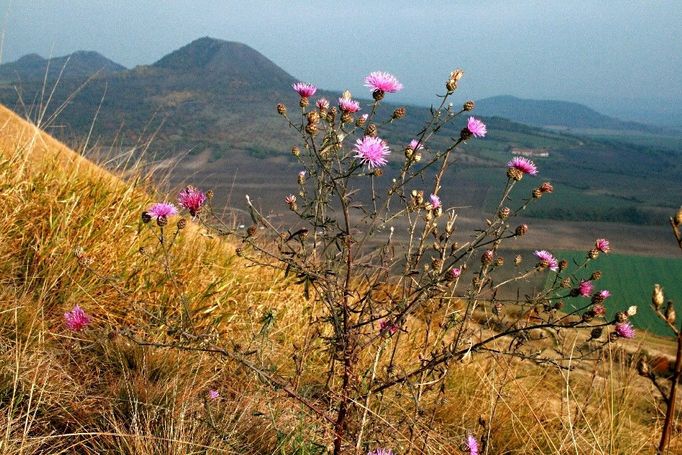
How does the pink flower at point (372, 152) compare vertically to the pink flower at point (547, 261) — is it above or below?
above

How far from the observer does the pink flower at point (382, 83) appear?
223cm

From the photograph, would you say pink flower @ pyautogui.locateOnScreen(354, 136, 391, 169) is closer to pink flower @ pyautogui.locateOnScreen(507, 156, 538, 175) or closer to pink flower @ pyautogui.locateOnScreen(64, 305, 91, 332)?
pink flower @ pyautogui.locateOnScreen(507, 156, 538, 175)

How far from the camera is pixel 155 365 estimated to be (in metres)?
2.78

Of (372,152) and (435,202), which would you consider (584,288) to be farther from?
(372,152)

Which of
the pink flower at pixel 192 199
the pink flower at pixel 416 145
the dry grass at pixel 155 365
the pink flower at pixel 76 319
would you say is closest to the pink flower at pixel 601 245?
the dry grass at pixel 155 365

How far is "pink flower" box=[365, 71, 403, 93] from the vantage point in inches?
87.7

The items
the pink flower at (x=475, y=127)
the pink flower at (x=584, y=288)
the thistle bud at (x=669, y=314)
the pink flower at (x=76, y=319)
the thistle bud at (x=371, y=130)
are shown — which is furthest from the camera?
the pink flower at (x=76, y=319)

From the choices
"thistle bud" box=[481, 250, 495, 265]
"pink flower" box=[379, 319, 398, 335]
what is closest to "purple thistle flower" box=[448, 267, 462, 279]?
"thistle bud" box=[481, 250, 495, 265]

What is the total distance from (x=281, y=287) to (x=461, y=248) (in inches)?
101

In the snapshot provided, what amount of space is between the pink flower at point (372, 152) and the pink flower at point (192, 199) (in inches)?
24.9

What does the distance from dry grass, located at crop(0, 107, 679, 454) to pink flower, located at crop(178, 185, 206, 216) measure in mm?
117

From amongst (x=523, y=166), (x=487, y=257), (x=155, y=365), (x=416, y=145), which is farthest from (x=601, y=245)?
(x=155, y=365)

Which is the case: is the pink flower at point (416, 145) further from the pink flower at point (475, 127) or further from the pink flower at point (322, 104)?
the pink flower at point (322, 104)

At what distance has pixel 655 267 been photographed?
76312 millimetres
